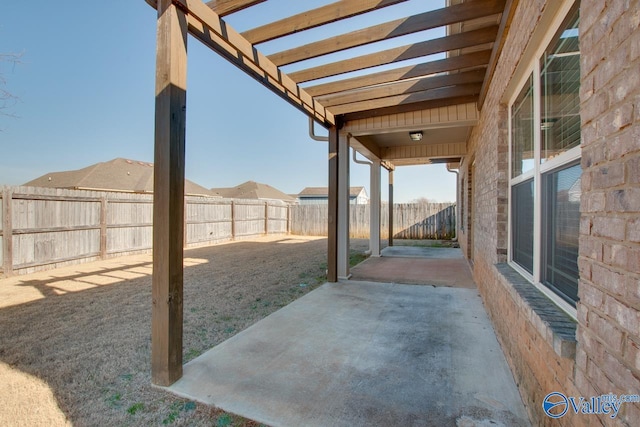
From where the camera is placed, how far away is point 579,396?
1238 mm

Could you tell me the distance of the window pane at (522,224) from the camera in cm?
244

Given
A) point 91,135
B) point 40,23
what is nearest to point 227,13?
point 40,23

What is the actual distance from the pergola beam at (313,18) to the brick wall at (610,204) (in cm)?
182

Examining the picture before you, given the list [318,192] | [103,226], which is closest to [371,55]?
[103,226]

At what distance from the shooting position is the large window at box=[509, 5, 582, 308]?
162 cm

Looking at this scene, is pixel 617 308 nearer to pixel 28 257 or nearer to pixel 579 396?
pixel 579 396

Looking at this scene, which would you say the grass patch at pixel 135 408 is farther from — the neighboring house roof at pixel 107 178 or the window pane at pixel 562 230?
the neighboring house roof at pixel 107 178

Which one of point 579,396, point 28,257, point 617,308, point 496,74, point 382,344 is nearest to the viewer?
point 617,308

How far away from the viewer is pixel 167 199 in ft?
7.45

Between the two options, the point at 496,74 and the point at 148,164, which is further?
the point at 148,164

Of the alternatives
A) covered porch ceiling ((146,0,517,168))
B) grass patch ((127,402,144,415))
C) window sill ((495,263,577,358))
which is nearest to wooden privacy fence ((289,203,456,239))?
covered porch ceiling ((146,0,517,168))

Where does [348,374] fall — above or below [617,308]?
below

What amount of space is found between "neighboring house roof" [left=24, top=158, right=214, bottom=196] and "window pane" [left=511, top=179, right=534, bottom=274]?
17.2m

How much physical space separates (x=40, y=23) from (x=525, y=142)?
28.5ft
